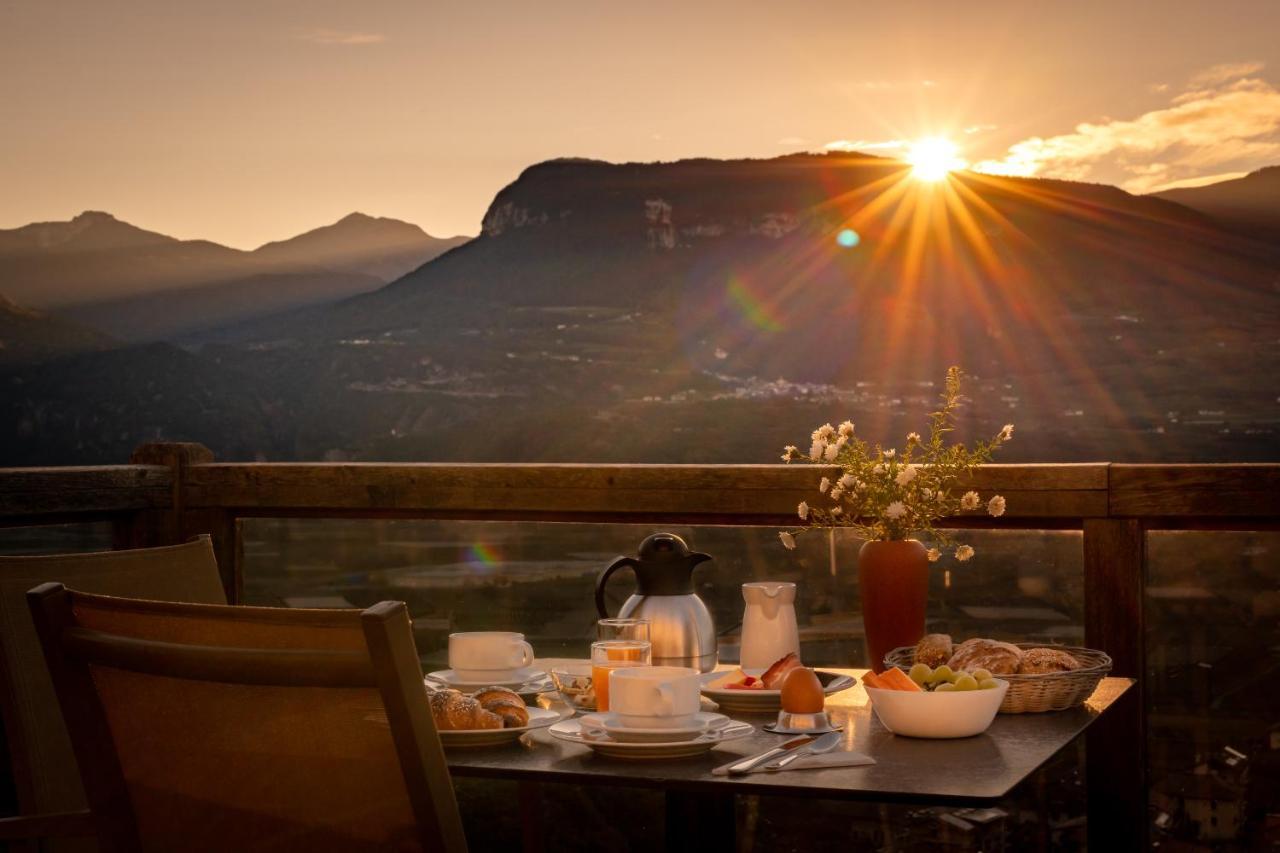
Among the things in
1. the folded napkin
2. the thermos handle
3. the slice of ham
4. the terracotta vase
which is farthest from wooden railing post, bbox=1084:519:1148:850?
the folded napkin

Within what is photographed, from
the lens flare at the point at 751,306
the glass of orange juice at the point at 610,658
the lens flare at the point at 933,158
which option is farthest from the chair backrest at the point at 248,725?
the lens flare at the point at 751,306

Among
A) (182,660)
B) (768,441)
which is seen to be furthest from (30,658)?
(768,441)

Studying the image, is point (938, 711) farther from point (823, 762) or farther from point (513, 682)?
point (513, 682)

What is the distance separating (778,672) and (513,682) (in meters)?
0.43

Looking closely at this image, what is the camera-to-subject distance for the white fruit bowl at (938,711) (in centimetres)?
187

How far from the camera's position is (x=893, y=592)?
240 centimetres

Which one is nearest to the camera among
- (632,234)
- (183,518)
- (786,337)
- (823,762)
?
(823,762)

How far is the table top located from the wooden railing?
3.64 ft

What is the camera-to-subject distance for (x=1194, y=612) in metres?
3.03

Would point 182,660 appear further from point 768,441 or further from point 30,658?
point 768,441

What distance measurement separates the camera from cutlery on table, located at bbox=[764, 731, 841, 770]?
1.68 metres

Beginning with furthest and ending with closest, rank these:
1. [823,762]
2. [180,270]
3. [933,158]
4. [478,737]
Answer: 1. [180,270]
2. [933,158]
3. [478,737]
4. [823,762]

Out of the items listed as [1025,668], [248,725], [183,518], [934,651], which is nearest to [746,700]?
[934,651]

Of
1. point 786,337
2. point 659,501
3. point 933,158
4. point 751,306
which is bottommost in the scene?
point 659,501
